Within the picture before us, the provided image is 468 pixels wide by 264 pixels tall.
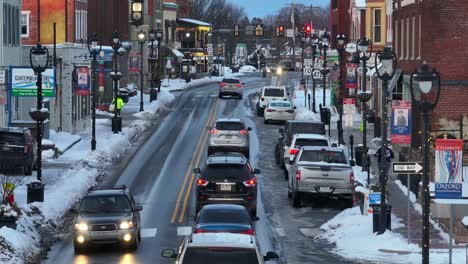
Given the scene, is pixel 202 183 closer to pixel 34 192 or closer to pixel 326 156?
pixel 326 156

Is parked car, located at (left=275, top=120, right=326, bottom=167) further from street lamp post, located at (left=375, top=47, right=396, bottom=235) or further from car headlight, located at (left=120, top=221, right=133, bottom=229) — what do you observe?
car headlight, located at (left=120, top=221, right=133, bottom=229)

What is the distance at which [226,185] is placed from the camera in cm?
3027

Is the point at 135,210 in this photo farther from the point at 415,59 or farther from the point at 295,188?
the point at 415,59

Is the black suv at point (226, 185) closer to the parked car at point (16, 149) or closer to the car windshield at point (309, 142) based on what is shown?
the car windshield at point (309, 142)

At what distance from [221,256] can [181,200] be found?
65.0 feet

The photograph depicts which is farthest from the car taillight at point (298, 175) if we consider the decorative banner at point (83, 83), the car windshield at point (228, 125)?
the decorative banner at point (83, 83)

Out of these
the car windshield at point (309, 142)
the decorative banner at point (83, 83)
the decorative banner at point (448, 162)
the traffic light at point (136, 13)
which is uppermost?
the traffic light at point (136, 13)

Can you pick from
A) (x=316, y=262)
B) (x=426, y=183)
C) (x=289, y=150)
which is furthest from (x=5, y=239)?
(x=289, y=150)

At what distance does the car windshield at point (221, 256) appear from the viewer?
16.0 meters

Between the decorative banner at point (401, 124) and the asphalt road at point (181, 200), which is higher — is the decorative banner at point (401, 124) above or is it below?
above

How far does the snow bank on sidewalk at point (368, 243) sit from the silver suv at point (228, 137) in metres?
15.8

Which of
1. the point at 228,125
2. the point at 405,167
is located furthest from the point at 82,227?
the point at 228,125

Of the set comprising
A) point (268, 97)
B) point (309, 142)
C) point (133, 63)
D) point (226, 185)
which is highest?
point (133, 63)

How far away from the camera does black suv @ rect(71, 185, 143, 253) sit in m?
25.6
